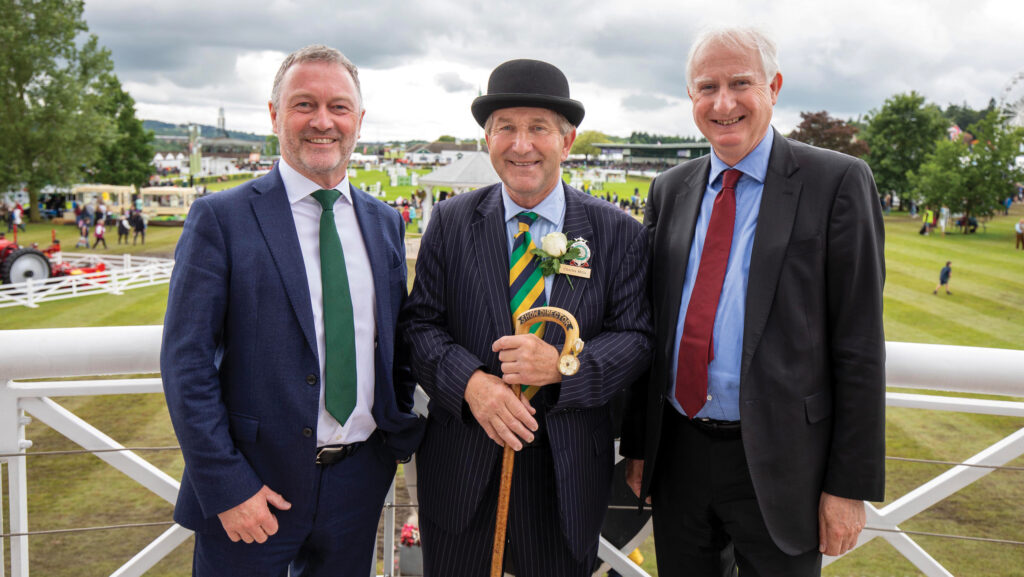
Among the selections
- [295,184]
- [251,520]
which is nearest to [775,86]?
[295,184]

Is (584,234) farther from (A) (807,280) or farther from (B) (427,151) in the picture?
(B) (427,151)

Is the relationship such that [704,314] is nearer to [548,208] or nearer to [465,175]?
[548,208]

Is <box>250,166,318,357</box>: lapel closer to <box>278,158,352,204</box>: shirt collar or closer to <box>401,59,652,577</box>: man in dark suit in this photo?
<box>278,158,352,204</box>: shirt collar

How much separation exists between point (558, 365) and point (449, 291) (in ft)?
1.70

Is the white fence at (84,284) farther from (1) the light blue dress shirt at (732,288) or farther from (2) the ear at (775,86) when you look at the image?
(2) the ear at (775,86)

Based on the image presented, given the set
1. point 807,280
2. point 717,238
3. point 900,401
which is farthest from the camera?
point 900,401

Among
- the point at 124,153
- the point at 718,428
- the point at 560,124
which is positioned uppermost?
the point at 124,153

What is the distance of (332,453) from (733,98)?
1852 millimetres

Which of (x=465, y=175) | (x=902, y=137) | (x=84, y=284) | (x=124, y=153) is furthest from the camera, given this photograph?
(x=902, y=137)

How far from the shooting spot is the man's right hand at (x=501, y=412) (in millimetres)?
2154

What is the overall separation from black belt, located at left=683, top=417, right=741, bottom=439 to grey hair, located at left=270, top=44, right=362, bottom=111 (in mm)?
1718

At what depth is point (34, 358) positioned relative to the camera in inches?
92.7

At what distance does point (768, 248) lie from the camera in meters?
2.19

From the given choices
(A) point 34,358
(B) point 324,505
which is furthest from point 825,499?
(A) point 34,358
